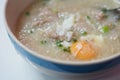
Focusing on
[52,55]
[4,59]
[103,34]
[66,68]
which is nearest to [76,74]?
[66,68]

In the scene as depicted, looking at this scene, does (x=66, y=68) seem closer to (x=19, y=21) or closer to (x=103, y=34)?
(x=103, y=34)

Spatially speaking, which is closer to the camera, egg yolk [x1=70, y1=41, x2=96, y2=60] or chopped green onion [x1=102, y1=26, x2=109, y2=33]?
egg yolk [x1=70, y1=41, x2=96, y2=60]

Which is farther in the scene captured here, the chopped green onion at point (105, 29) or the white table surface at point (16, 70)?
the chopped green onion at point (105, 29)

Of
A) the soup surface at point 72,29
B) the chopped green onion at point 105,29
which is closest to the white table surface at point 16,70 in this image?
the soup surface at point 72,29

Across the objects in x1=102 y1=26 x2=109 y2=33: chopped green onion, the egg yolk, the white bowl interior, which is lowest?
the egg yolk

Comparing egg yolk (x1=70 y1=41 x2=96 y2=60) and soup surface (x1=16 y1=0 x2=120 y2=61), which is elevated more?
soup surface (x1=16 y1=0 x2=120 y2=61)

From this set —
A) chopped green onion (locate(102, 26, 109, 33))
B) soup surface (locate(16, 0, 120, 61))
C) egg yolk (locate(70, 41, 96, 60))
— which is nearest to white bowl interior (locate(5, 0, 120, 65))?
soup surface (locate(16, 0, 120, 61))

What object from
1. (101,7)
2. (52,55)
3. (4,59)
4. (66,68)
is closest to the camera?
Answer: (66,68)

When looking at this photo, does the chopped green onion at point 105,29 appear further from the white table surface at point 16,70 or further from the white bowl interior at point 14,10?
the white bowl interior at point 14,10

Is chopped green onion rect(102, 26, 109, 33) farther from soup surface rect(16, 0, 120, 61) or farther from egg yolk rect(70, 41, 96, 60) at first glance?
egg yolk rect(70, 41, 96, 60)
